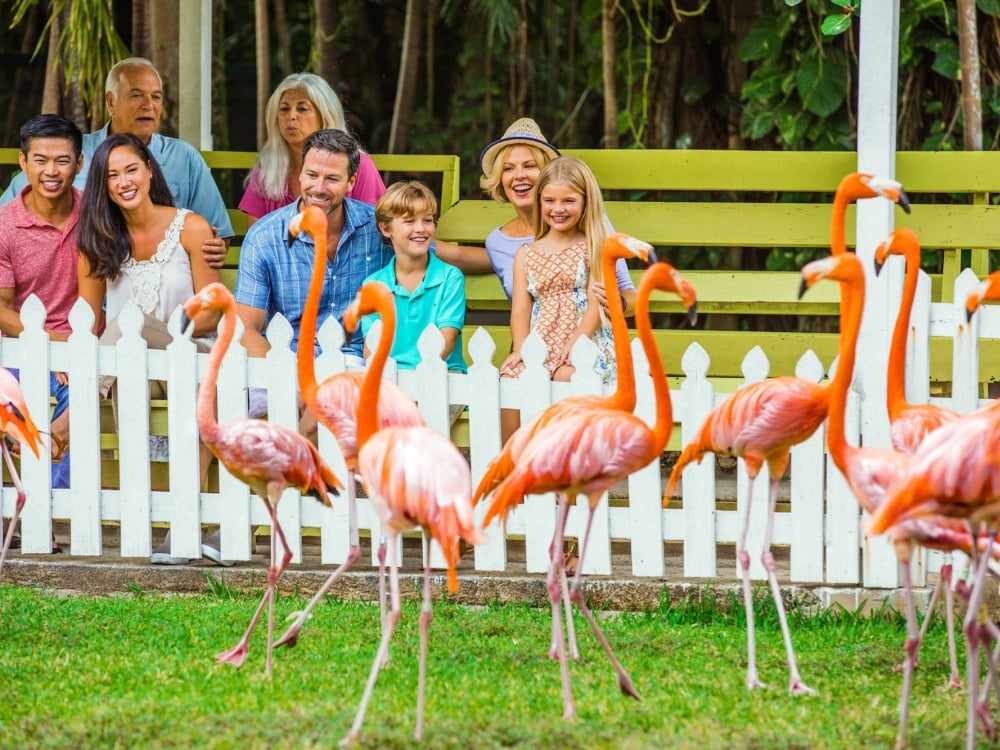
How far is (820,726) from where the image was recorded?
3.99 m

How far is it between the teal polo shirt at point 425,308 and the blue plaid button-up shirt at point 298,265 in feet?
0.74

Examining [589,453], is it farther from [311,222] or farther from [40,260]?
[40,260]

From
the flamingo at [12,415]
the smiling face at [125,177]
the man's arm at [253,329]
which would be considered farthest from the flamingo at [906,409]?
the smiling face at [125,177]

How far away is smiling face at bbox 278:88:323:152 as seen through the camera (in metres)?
6.88

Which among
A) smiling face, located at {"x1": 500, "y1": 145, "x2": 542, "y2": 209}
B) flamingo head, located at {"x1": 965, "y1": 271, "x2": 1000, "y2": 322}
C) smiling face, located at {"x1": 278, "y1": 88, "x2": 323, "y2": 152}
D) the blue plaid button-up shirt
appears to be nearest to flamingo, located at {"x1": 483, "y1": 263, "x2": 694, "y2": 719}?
flamingo head, located at {"x1": 965, "y1": 271, "x2": 1000, "y2": 322}

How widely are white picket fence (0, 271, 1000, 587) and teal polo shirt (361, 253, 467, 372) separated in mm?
501

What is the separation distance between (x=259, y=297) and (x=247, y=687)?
2.36 meters

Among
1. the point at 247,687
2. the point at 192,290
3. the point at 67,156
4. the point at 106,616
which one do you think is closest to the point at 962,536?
the point at 247,687

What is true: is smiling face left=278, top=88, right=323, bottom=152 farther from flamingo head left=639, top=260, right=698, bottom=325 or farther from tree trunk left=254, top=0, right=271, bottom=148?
tree trunk left=254, top=0, right=271, bottom=148

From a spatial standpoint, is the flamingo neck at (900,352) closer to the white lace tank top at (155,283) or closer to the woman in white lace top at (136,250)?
the woman in white lace top at (136,250)

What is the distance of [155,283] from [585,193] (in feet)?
6.40

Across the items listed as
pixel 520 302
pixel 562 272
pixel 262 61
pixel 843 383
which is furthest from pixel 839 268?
pixel 262 61

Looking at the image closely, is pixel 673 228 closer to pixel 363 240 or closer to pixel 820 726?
pixel 363 240

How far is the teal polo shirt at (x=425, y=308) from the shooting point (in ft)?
20.1
